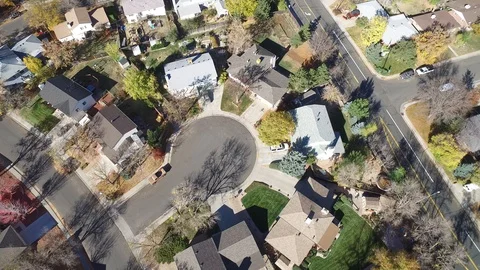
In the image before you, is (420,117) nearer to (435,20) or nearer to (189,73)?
(435,20)

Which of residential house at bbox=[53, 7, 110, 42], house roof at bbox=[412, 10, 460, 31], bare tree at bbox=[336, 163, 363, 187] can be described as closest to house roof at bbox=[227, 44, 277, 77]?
bare tree at bbox=[336, 163, 363, 187]

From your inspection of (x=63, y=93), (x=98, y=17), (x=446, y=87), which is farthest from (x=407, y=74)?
(x=98, y=17)

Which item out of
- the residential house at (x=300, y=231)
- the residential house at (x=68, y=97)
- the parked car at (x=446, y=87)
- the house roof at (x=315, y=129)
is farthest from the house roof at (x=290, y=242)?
the residential house at (x=68, y=97)

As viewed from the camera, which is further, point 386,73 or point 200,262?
point 386,73

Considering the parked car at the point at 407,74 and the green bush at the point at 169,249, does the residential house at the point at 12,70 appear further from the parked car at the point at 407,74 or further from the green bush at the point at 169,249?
the parked car at the point at 407,74

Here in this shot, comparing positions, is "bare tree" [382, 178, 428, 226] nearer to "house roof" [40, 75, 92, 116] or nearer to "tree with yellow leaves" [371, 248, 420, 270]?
"tree with yellow leaves" [371, 248, 420, 270]

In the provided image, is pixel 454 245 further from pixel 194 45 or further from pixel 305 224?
pixel 194 45

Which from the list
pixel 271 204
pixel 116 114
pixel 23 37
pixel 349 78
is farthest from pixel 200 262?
pixel 23 37
